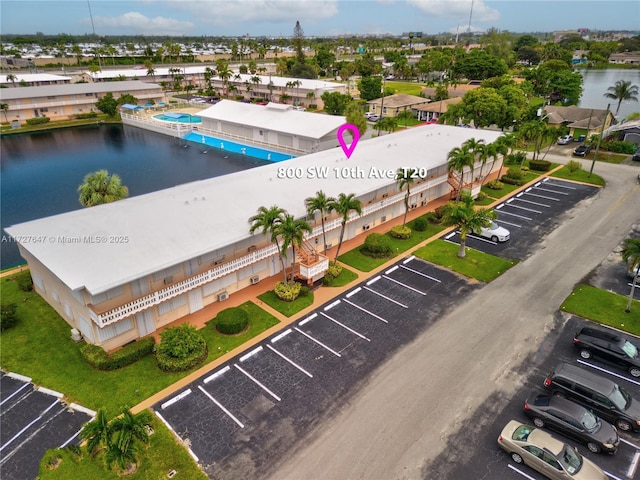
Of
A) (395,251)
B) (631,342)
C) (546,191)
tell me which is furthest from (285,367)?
(546,191)

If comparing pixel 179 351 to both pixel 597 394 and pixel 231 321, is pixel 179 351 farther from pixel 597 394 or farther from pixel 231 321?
pixel 597 394

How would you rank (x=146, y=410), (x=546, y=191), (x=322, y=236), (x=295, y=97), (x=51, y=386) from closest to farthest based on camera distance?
(x=146, y=410), (x=51, y=386), (x=322, y=236), (x=546, y=191), (x=295, y=97)

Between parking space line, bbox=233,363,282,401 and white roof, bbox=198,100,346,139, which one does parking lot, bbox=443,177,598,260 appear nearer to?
parking space line, bbox=233,363,282,401

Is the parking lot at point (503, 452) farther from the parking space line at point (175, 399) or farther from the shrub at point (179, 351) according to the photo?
the shrub at point (179, 351)

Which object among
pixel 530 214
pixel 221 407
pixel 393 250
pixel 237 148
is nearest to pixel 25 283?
pixel 221 407

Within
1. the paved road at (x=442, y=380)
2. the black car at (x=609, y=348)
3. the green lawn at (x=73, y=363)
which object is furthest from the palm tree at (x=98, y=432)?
the black car at (x=609, y=348)

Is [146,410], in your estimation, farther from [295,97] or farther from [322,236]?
[295,97]
